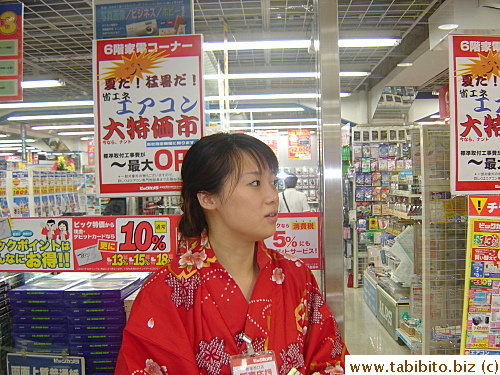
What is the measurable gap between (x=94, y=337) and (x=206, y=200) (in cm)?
104

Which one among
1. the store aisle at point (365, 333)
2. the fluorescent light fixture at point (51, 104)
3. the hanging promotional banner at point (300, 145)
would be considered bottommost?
the store aisle at point (365, 333)

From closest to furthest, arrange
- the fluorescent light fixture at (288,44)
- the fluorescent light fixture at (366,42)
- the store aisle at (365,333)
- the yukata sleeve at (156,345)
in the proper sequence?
the yukata sleeve at (156,345), the fluorescent light fixture at (288,44), the fluorescent light fixture at (366,42), the store aisle at (365,333)

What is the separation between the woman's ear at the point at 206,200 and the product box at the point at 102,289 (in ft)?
2.67

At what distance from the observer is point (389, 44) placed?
2.13 m

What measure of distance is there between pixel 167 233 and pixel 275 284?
720 millimetres

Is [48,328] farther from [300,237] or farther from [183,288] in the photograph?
[300,237]

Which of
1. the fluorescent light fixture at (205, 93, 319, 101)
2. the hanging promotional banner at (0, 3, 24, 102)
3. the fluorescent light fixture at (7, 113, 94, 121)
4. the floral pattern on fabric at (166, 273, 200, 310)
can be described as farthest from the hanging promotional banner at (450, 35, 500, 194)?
the hanging promotional banner at (0, 3, 24, 102)

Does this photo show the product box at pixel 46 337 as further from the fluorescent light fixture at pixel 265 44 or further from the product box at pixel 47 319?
the fluorescent light fixture at pixel 265 44

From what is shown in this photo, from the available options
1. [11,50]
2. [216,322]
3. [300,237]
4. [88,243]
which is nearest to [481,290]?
[300,237]

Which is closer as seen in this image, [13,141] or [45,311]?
[45,311]

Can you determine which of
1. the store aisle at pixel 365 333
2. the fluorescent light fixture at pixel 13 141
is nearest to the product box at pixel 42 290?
the fluorescent light fixture at pixel 13 141

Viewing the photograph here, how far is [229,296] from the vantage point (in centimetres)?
131

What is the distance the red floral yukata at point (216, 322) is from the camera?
4.01ft

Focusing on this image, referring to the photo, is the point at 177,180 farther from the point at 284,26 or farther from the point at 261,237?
the point at 284,26
